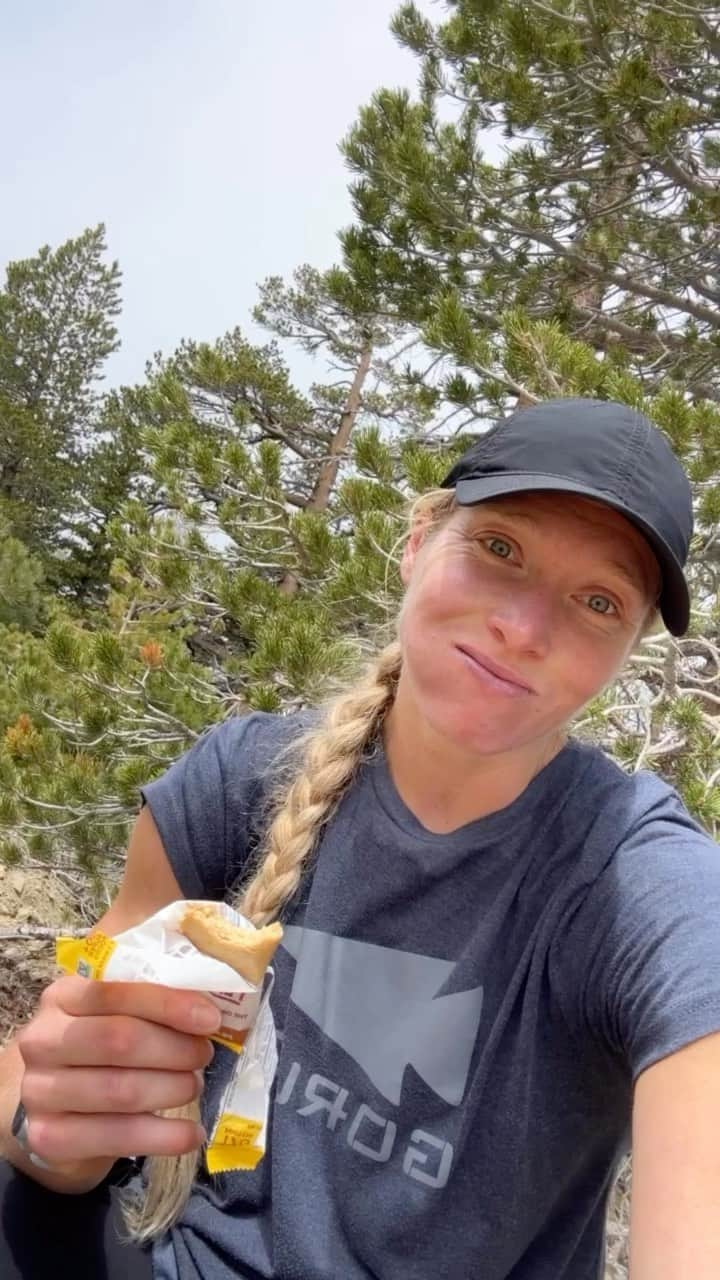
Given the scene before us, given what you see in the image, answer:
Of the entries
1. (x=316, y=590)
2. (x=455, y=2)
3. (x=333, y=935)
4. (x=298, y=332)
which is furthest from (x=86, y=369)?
(x=333, y=935)

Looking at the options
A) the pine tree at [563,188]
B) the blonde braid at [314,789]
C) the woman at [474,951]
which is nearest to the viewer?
the woman at [474,951]

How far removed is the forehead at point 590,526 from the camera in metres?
0.97

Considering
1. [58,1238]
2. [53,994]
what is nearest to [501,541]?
[53,994]

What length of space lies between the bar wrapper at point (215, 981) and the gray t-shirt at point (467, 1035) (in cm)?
22

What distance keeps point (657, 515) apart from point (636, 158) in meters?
4.22

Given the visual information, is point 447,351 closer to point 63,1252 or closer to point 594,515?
point 594,515

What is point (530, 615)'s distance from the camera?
971 millimetres

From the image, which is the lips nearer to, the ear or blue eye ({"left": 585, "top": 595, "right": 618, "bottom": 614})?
blue eye ({"left": 585, "top": 595, "right": 618, "bottom": 614})

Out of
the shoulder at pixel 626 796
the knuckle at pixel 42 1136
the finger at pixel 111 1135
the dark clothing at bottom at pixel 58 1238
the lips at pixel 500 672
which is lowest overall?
the dark clothing at bottom at pixel 58 1238

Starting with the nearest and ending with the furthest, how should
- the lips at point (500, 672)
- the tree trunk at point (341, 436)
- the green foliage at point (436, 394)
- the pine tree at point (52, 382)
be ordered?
the lips at point (500, 672) → the green foliage at point (436, 394) → the tree trunk at point (341, 436) → the pine tree at point (52, 382)

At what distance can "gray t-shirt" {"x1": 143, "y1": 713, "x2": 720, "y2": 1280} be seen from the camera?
0.90 meters

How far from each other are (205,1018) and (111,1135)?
175mm

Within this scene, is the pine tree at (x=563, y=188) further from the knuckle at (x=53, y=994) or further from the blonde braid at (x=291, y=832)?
the knuckle at (x=53, y=994)

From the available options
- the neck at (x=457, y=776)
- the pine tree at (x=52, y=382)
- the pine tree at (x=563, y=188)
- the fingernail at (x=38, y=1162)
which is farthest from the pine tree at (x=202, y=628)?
the pine tree at (x=52, y=382)
